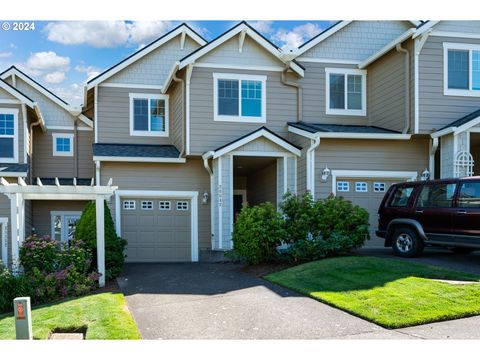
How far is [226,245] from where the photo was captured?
54.2 feet

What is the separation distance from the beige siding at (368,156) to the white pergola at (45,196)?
6061 millimetres

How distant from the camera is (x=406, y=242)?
13125 millimetres

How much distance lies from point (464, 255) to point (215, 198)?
692 cm

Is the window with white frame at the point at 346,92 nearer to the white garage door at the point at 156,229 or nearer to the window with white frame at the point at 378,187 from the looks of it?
the window with white frame at the point at 378,187

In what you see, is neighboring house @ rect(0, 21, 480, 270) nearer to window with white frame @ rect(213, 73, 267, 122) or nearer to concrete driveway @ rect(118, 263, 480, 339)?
window with white frame @ rect(213, 73, 267, 122)

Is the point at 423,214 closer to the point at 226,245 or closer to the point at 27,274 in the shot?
the point at 226,245

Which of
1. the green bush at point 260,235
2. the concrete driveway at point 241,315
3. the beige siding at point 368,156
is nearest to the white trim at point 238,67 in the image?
the beige siding at point 368,156

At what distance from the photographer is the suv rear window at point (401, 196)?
43.1 ft

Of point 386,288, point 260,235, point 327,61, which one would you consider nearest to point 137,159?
point 260,235

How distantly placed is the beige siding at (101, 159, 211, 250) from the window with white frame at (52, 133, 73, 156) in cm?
310

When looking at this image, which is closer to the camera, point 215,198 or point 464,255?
point 464,255
